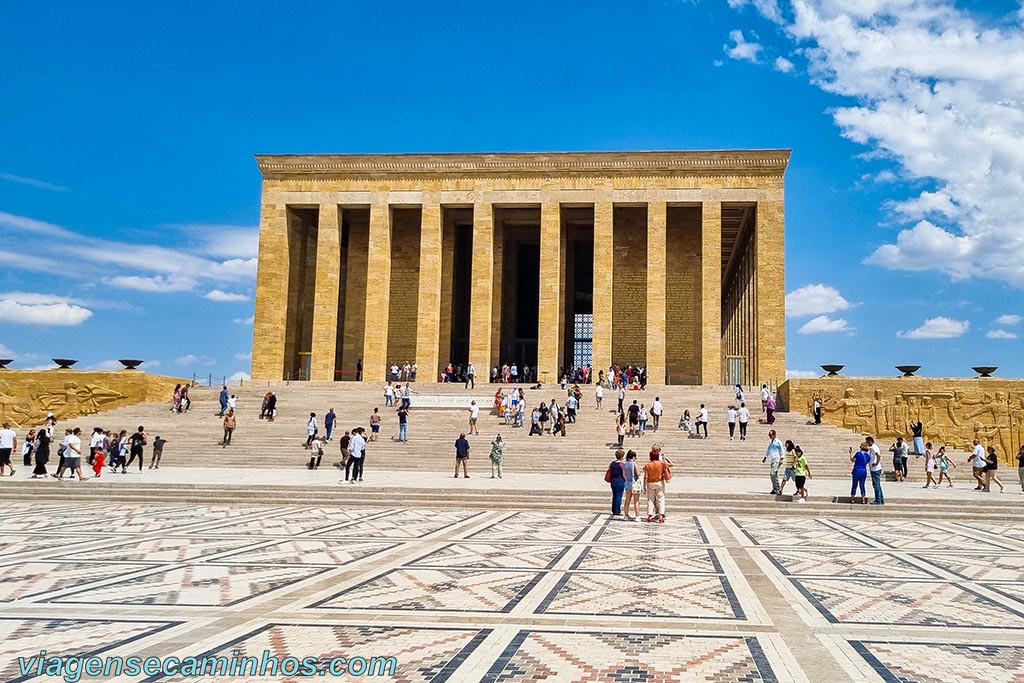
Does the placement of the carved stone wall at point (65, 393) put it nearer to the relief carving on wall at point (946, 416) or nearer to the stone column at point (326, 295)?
the stone column at point (326, 295)

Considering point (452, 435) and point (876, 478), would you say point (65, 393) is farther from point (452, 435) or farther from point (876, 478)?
point (876, 478)

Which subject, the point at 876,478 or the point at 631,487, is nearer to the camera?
the point at 631,487

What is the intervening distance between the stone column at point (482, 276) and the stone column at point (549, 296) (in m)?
2.29

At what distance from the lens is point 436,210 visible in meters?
32.4

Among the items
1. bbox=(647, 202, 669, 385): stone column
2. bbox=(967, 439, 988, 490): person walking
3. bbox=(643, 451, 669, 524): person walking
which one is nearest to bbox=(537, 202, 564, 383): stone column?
bbox=(647, 202, 669, 385): stone column

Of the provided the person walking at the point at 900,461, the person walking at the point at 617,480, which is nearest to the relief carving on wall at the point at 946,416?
the person walking at the point at 900,461

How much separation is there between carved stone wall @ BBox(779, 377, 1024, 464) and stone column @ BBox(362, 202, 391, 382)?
711 inches

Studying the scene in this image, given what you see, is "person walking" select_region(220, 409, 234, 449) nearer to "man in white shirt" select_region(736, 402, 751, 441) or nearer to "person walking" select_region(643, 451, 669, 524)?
"person walking" select_region(643, 451, 669, 524)

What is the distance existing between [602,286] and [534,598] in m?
25.9

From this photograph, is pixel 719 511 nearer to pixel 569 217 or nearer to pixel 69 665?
pixel 69 665

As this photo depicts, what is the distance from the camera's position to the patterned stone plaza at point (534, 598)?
4613 millimetres

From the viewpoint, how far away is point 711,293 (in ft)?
101

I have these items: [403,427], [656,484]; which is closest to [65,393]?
[403,427]

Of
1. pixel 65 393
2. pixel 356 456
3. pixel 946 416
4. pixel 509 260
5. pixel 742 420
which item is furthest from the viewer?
pixel 509 260
